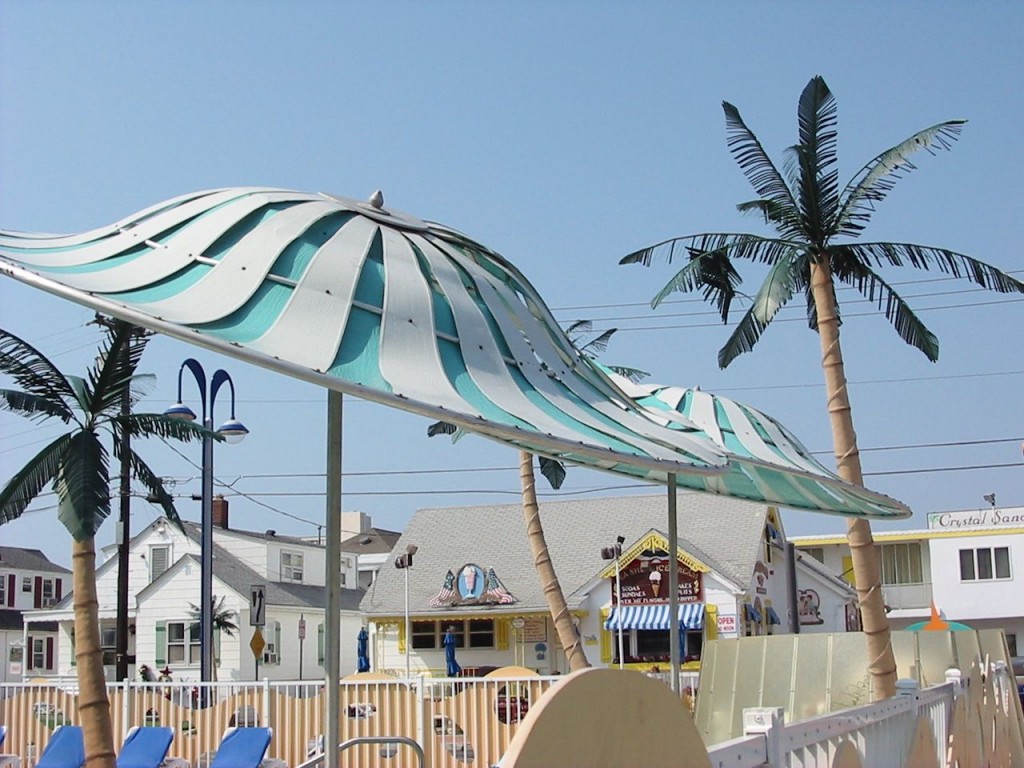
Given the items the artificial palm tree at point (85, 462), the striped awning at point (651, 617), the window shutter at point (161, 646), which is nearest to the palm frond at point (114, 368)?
the artificial palm tree at point (85, 462)

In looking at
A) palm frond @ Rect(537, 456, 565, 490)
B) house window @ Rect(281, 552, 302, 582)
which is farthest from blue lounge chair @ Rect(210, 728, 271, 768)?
house window @ Rect(281, 552, 302, 582)

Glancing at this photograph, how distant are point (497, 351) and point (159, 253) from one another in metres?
1.86

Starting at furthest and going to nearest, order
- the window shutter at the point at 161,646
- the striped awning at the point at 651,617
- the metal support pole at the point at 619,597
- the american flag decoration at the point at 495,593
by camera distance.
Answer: the window shutter at the point at 161,646 < the american flag decoration at the point at 495,593 < the striped awning at the point at 651,617 < the metal support pole at the point at 619,597

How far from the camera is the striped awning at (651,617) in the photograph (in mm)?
40031

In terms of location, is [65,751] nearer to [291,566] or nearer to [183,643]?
[183,643]

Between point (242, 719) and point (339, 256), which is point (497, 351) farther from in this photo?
point (242, 719)

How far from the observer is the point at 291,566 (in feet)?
176

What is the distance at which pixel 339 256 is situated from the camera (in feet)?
20.5

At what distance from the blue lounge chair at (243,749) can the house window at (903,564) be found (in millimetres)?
47680

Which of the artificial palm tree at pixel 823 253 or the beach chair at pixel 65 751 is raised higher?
the artificial palm tree at pixel 823 253

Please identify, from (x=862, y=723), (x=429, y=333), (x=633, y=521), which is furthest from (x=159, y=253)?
(x=633, y=521)

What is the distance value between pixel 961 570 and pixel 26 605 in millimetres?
48022

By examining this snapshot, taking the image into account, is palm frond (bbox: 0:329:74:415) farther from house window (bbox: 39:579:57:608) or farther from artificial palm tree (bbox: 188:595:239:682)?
house window (bbox: 39:579:57:608)

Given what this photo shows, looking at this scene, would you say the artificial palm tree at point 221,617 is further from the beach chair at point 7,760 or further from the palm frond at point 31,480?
the palm frond at point 31,480
